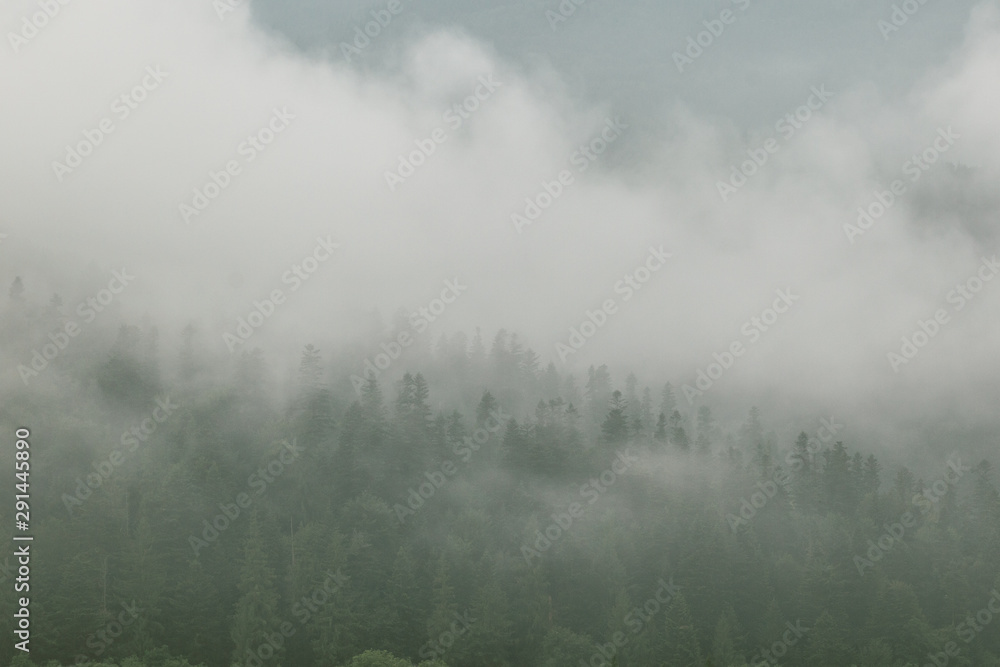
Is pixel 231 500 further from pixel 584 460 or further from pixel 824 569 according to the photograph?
pixel 824 569

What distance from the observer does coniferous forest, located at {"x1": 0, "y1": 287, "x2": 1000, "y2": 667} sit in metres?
120

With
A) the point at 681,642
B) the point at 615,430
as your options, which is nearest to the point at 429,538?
the point at 681,642

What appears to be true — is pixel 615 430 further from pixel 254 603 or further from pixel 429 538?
pixel 254 603

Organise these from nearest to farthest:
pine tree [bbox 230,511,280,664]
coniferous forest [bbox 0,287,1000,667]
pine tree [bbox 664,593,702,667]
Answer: pine tree [bbox 230,511,280,664] < coniferous forest [bbox 0,287,1000,667] < pine tree [bbox 664,593,702,667]

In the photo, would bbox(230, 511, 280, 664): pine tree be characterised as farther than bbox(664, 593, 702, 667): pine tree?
No

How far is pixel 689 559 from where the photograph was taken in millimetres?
142375

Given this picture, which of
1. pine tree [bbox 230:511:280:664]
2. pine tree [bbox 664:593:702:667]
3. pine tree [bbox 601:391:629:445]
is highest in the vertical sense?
pine tree [bbox 601:391:629:445]

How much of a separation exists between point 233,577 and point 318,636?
15614 millimetres

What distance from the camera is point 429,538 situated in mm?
147500

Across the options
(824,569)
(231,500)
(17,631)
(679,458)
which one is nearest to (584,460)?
(679,458)

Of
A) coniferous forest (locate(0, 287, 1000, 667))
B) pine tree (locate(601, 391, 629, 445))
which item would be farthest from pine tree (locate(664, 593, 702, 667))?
pine tree (locate(601, 391, 629, 445))

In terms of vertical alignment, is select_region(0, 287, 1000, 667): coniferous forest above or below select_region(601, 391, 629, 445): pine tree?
below

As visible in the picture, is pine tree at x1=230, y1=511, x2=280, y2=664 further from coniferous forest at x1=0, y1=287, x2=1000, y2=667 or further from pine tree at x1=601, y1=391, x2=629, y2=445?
pine tree at x1=601, y1=391, x2=629, y2=445

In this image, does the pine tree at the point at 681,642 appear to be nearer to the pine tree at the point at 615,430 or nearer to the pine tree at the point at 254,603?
the pine tree at the point at 254,603
